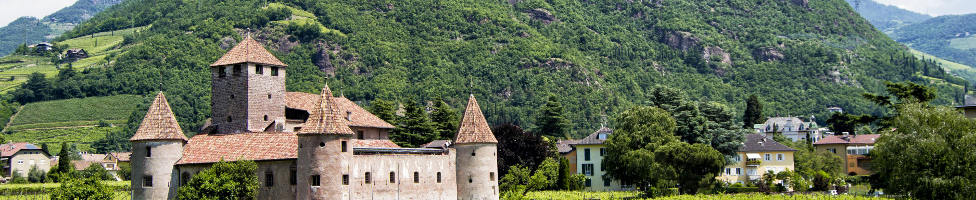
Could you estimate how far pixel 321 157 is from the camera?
55906mm

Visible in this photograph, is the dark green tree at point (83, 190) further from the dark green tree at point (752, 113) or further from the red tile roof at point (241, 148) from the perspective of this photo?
the dark green tree at point (752, 113)

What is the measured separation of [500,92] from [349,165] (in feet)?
420

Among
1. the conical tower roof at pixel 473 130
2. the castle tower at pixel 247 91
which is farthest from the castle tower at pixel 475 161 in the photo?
the castle tower at pixel 247 91

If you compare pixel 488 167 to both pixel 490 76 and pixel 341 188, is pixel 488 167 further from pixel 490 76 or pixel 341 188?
pixel 490 76

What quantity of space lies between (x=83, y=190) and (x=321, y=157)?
16394 millimetres

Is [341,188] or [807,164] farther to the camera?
[807,164]

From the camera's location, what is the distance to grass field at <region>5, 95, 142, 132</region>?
161125 mm

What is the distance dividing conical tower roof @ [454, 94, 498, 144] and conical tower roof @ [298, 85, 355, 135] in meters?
11.2

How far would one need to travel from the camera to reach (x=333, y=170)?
5625 centimetres

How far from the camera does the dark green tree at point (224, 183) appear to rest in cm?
5653

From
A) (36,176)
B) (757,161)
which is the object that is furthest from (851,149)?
(36,176)

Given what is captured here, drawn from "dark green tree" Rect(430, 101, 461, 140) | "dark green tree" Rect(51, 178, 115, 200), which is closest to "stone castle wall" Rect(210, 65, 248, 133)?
"dark green tree" Rect(51, 178, 115, 200)

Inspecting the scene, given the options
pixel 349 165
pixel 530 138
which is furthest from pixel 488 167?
pixel 530 138

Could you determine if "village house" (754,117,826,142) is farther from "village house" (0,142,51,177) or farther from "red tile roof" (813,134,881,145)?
"village house" (0,142,51,177)
